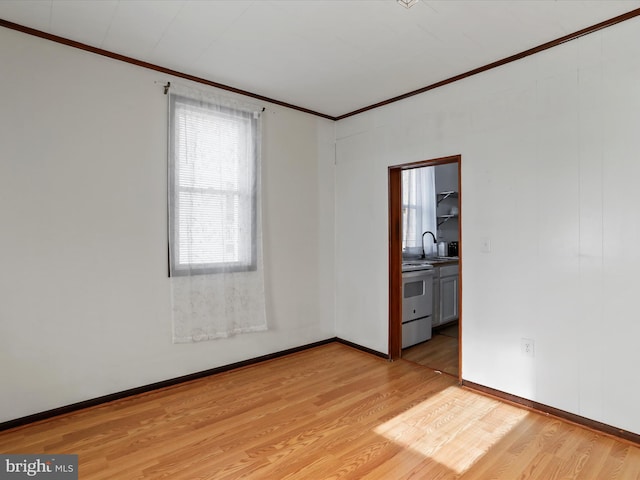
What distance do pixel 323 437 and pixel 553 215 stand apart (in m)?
2.24

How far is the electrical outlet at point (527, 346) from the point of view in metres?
2.67

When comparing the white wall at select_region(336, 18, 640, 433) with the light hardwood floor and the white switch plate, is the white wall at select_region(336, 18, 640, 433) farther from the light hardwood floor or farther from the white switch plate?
the light hardwood floor

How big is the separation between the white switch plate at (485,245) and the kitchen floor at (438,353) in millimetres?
1230

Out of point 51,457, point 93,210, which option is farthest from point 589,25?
point 51,457

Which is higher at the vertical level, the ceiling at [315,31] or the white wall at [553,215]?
the ceiling at [315,31]

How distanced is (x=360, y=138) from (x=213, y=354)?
9.10 feet

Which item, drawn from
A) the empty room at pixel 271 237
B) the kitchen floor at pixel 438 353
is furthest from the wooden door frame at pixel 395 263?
the kitchen floor at pixel 438 353

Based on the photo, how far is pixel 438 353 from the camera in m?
3.96

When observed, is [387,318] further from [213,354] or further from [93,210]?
[93,210]

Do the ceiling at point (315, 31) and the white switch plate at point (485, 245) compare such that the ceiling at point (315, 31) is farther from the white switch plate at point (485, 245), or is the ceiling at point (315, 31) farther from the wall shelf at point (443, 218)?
the wall shelf at point (443, 218)

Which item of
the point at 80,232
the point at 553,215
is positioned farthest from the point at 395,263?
the point at 80,232

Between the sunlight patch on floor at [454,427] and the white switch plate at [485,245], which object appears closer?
the sunlight patch on floor at [454,427]

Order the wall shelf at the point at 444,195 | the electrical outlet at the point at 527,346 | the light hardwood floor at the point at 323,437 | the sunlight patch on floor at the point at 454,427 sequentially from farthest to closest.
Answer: the wall shelf at the point at 444,195 → the electrical outlet at the point at 527,346 → the sunlight patch on floor at the point at 454,427 → the light hardwood floor at the point at 323,437

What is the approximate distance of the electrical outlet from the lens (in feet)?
8.77
